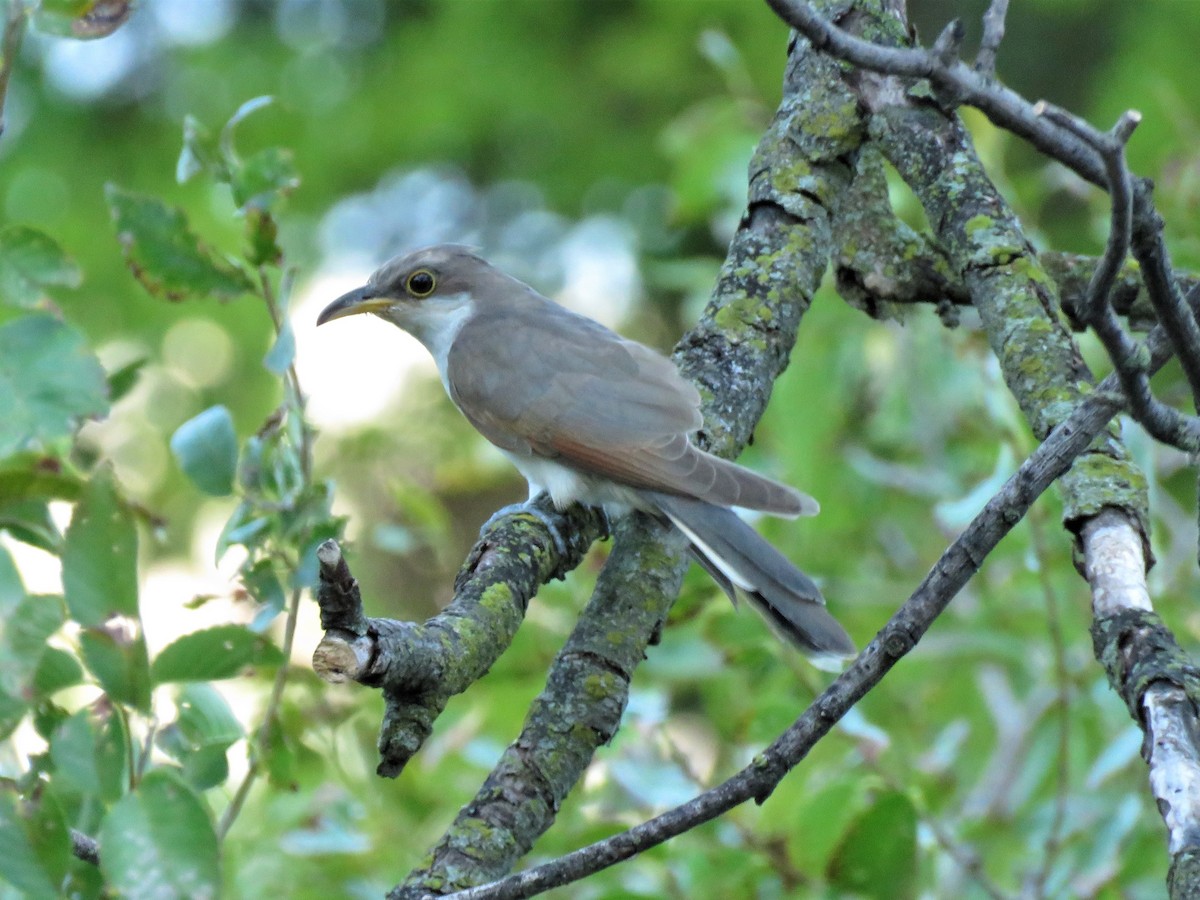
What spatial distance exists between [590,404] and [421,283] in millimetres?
1172

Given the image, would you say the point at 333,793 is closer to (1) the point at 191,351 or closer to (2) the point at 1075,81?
(1) the point at 191,351

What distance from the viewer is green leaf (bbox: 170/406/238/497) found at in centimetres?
238

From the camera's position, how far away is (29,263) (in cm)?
198

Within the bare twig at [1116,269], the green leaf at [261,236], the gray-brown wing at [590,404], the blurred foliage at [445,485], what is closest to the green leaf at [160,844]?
the blurred foliage at [445,485]

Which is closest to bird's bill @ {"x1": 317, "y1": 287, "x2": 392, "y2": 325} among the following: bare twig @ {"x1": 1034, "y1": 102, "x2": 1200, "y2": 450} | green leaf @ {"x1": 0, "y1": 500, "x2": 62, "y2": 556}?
green leaf @ {"x1": 0, "y1": 500, "x2": 62, "y2": 556}

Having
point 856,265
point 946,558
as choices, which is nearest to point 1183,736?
point 946,558

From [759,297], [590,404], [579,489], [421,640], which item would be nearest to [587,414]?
[590,404]

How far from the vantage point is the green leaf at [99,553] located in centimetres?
124

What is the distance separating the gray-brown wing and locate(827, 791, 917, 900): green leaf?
650 millimetres

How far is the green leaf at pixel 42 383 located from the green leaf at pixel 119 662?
55cm

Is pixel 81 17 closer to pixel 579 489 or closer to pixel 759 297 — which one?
pixel 759 297

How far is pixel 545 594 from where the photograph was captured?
3.63 m

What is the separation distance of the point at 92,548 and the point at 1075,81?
10418 mm

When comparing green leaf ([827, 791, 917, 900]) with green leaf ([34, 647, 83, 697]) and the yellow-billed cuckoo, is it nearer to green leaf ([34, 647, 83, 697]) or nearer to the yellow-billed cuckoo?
the yellow-billed cuckoo
